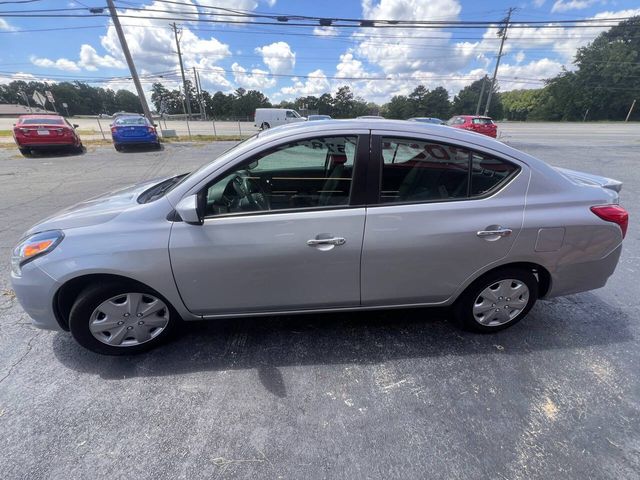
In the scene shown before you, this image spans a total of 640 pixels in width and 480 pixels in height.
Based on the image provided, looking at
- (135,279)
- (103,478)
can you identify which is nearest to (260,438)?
(103,478)

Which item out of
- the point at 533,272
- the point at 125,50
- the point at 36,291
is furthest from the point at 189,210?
the point at 125,50

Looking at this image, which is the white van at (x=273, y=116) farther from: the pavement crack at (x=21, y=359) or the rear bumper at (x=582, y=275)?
the rear bumper at (x=582, y=275)

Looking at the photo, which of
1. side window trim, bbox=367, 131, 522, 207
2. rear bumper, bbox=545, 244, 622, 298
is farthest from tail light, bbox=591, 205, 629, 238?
side window trim, bbox=367, 131, 522, 207

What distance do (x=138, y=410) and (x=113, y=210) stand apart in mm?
1358

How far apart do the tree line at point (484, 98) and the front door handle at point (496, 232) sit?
43054 mm

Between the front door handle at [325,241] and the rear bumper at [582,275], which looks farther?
the rear bumper at [582,275]

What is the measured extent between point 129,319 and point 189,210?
0.98 meters

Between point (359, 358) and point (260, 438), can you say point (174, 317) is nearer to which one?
point (260, 438)

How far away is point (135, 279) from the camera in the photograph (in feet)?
6.71

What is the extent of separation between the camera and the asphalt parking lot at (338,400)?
164 centimetres

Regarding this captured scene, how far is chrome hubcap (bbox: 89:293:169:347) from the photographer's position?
2150 mm

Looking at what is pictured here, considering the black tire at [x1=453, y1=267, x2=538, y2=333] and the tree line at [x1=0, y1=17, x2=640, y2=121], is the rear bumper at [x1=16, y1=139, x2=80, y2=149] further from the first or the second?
the tree line at [x1=0, y1=17, x2=640, y2=121]

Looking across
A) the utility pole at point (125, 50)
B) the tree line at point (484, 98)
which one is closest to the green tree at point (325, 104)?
the tree line at point (484, 98)

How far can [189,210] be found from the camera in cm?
191
